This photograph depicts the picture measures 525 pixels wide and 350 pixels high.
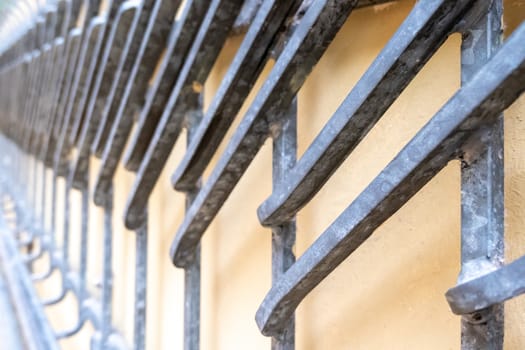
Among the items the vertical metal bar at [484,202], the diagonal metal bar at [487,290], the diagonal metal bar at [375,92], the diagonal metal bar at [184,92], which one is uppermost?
the diagonal metal bar at [184,92]

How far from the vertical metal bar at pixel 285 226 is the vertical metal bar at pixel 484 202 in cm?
17

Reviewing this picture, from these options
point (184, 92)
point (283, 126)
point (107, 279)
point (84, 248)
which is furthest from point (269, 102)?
point (84, 248)

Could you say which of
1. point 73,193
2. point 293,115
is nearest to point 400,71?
point 293,115

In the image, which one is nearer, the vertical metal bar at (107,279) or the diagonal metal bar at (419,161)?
the diagonal metal bar at (419,161)

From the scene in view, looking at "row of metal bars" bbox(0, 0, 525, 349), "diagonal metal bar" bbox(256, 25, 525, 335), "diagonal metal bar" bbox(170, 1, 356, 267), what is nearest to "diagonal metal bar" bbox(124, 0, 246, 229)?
"row of metal bars" bbox(0, 0, 525, 349)

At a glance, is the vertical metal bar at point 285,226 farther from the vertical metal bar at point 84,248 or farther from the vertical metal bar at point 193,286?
the vertical metal bar at point 84,248

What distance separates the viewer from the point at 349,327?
16.4 inches

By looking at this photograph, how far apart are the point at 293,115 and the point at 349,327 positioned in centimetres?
20

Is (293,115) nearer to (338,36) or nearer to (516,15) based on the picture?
(338,36)

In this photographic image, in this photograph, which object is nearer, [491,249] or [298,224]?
[491,249]

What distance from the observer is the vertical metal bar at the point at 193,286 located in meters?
Result: 0.55

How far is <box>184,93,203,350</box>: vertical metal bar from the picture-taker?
0.55m

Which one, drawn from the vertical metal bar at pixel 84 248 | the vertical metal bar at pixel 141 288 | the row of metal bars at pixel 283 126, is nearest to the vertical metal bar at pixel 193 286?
the row of metal bars at pixel 283 126

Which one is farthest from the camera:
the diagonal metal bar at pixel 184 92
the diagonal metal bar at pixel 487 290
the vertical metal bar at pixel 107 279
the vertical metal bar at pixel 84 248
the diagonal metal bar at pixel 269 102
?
the vertical metal bar at pixel 84 248
